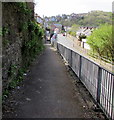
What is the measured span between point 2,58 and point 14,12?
2389mm

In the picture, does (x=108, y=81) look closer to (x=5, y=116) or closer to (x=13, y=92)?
(x=5, y=116)

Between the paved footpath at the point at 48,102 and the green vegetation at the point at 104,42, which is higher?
the green vegetation at the point at 104,42

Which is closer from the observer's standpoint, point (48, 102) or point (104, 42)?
point (48, 102)

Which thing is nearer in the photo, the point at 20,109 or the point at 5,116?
the point at 5,116

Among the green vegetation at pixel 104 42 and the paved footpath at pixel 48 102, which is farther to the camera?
the green vegetation at pixel 104 42

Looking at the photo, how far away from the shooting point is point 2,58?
451cm

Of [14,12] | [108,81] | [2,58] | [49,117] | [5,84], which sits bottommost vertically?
[49,117]

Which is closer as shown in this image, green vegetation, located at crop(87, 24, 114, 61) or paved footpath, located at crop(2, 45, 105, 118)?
paved footpath, located at crop(2, 45, 105, 118)

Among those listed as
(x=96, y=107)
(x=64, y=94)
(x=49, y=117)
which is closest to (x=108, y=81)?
(x=96, y=107)

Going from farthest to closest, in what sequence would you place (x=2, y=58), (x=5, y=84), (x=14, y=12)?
(x=14, y=12), (x=5, y=84), (x=2, y=58)

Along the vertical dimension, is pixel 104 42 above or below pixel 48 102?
above

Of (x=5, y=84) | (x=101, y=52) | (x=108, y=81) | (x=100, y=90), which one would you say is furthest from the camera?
(x=101, y=52)

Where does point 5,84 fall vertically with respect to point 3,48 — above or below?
below

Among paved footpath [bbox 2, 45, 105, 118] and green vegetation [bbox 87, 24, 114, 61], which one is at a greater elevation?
green vegetation [bbox 87, 24, 114, 61]
